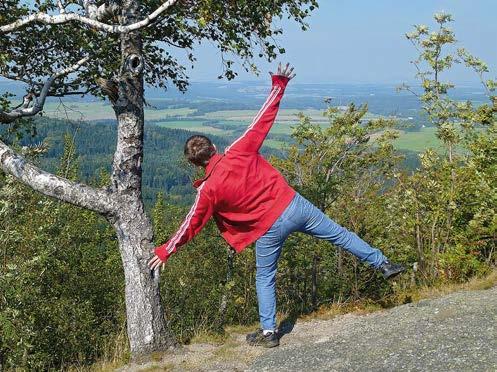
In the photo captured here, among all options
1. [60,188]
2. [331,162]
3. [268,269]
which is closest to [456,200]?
[331,162]

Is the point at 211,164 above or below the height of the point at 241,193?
above

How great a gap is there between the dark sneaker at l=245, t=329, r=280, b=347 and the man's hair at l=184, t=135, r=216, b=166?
214cm

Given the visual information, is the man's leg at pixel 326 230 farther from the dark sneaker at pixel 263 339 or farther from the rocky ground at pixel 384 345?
the dark sneaker at pixel 263 339

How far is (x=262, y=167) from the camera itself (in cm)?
561

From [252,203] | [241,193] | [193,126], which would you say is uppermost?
[241,193]

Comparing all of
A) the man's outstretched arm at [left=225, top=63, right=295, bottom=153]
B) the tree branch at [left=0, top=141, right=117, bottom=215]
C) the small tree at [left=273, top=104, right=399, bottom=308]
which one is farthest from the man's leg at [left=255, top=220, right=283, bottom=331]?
the small tree at [left=273, top=104, right=399, bottom=308]

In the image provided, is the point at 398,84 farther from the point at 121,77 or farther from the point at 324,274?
the point at 121,77

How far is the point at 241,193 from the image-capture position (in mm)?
5445

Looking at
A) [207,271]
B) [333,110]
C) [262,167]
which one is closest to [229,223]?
[262,167]

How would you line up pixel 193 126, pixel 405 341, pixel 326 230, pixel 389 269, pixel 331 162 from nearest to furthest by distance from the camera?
1. pixel 405 341
2. pixel 326 230
3. pixel 389 269
4. pixel 331 162
5. pixel 193 126

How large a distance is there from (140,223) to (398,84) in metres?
9.19

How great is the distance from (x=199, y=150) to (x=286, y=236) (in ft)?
4.33

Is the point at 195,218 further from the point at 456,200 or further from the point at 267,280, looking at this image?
the point at 456,200

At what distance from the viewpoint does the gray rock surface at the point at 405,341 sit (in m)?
4.89
